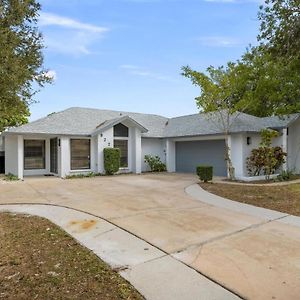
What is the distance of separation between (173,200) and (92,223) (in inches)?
145

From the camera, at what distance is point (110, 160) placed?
19766 mm

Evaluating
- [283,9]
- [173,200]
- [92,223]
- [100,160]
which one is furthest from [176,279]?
[100,160]

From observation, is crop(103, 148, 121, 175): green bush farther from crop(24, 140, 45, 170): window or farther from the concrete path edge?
the concrete path edge

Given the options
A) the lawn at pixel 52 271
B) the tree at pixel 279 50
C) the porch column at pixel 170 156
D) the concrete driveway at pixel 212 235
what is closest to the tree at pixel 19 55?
the lawn at pixel 52 271

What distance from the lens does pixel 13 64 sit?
21.0 ft

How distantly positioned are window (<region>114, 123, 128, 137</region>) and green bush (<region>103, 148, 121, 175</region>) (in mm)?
1370

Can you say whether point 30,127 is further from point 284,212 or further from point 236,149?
point 284,212

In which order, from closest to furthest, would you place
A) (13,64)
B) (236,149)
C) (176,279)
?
(176,279)
(13,64)
(236,149)

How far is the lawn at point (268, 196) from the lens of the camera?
958cm

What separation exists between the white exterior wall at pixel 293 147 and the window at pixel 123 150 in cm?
1056

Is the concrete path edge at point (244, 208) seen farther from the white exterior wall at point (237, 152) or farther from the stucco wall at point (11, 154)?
the stucco wall at point (11, 154)

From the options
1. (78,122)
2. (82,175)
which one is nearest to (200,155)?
(82,175)

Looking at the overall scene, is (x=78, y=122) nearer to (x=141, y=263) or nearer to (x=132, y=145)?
(x=132, y=145)

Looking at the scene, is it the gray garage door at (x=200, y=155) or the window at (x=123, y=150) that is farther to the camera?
the window at (x=123, y=150)
